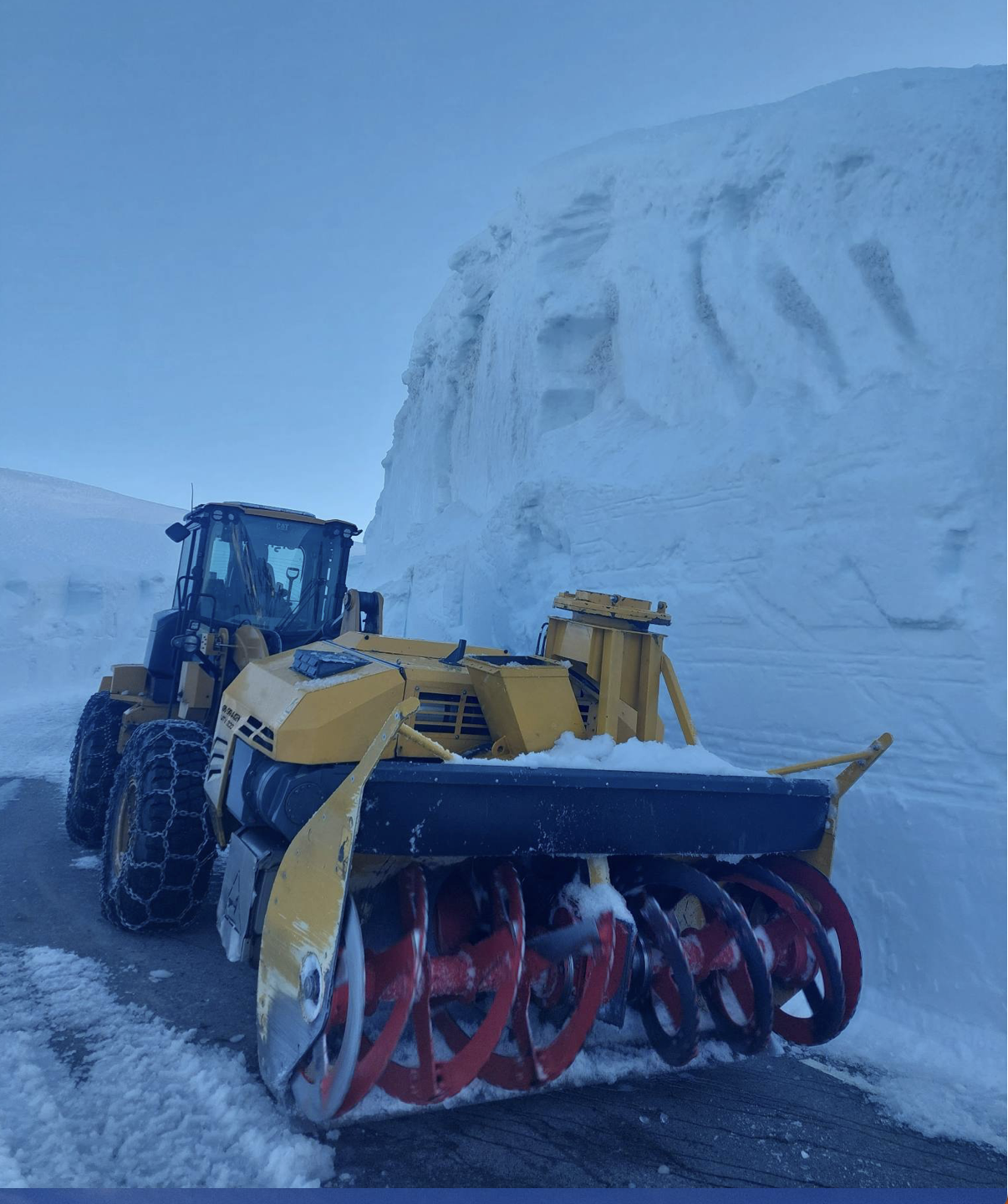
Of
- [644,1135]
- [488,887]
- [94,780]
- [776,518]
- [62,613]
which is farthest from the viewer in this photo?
[62,613]

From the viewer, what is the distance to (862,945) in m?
4.22

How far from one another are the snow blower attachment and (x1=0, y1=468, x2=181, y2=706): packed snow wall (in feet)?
46.5

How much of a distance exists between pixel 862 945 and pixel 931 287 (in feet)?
14.3

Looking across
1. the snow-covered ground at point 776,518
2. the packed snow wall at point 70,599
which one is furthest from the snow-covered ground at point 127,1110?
the packed snow wall at point 70,599

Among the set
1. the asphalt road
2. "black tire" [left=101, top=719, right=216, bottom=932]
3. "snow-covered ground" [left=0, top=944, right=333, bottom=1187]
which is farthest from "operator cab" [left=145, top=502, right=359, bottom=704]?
"snow-covered ground" [left=0, top=944, right=333, bottom=1187]

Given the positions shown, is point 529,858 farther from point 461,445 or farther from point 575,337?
point 461,445

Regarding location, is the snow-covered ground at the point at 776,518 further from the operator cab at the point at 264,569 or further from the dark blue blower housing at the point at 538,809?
the operator cab at the point at 264,569

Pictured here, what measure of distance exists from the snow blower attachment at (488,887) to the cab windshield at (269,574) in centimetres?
218

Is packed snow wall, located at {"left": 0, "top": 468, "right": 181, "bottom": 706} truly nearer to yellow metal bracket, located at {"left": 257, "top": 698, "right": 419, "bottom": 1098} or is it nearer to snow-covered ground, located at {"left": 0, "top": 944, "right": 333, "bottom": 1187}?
snow-covered ground, located at {"left": 0, "top": 944, "right": 333, "bottom": 1187}

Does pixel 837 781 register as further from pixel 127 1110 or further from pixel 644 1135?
pixel 127 1110

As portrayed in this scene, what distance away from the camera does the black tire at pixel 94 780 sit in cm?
608

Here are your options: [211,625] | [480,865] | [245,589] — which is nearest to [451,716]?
[480,865]

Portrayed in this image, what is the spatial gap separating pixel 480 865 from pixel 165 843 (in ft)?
5.73

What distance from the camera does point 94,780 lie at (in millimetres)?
6074
